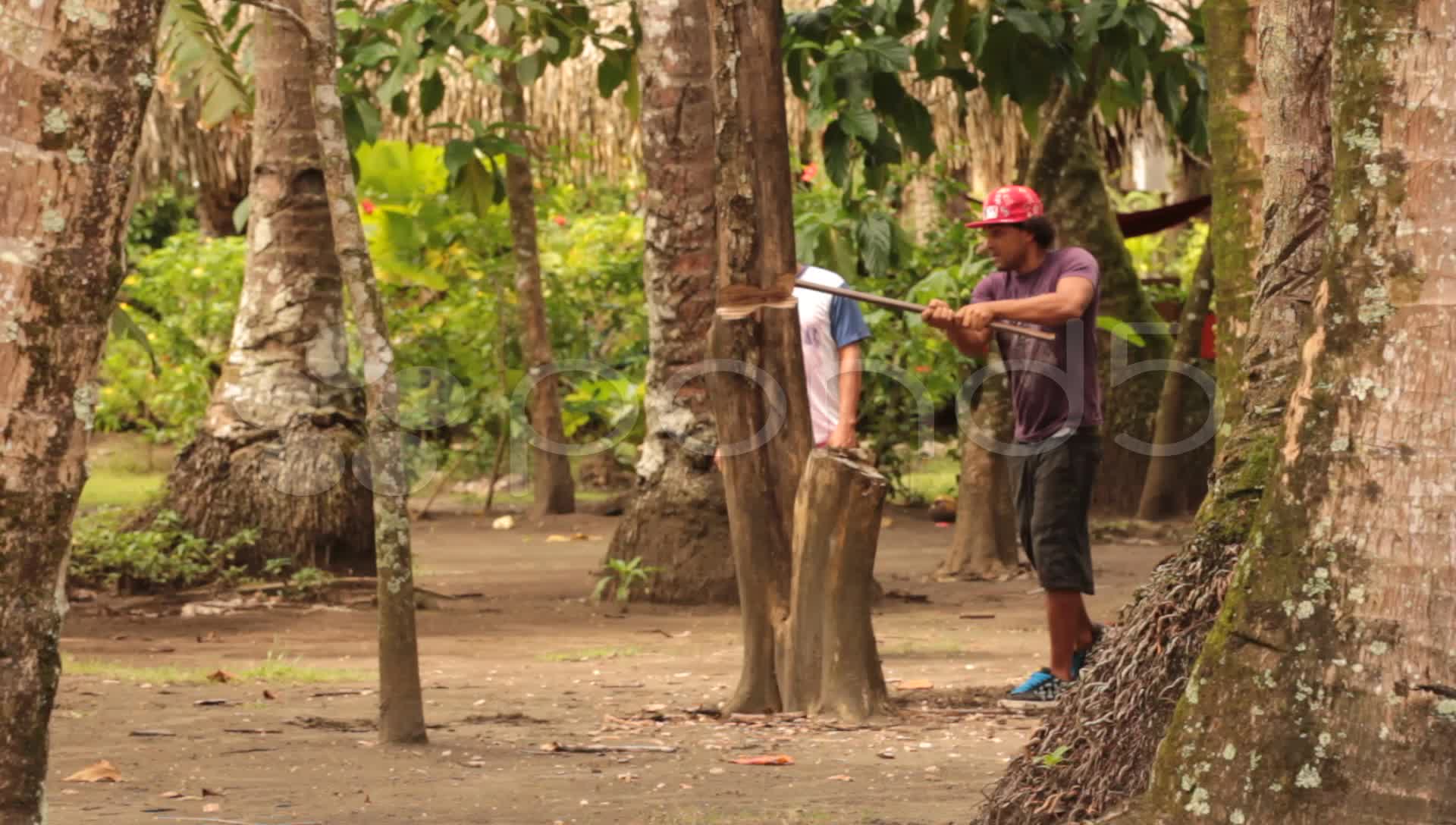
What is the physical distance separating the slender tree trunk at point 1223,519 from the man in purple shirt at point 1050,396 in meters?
1.95

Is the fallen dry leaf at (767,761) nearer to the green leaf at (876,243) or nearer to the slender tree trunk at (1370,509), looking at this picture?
the slender tree trunk at (1370,509)

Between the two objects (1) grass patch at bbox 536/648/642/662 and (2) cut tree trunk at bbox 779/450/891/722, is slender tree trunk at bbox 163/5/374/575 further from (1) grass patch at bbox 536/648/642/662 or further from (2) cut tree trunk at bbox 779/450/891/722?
(2) cut tree trunk at bbox 779/450/891/722

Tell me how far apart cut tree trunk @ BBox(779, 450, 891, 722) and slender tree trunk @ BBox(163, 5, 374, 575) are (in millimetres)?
4041

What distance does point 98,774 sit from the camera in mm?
5070

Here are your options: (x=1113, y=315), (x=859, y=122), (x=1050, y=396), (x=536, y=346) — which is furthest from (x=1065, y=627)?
(x=536, y=346)

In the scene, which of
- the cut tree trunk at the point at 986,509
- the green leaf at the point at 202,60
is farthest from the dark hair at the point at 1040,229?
the cut tree trunk at the point at 986,509

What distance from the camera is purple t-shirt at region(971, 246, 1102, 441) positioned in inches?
250

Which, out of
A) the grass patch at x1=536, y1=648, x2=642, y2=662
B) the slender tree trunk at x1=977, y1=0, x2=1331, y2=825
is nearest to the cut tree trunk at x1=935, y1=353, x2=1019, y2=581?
the grass patch at x1=536, y1=648, x2=642, y2=662

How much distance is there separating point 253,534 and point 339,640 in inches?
48.0

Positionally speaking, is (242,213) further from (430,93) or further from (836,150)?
(836,150)

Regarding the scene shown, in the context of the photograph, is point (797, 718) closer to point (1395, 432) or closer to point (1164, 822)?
point (1164, 822)

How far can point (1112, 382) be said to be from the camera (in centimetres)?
1291

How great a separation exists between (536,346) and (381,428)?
24.2 feet

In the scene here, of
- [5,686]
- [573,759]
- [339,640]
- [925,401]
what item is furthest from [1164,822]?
[925,401]
